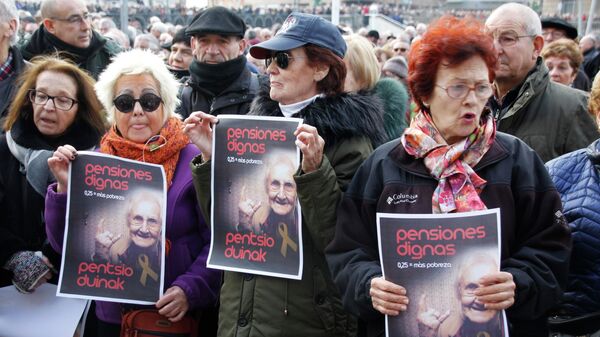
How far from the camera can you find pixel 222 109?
463cm

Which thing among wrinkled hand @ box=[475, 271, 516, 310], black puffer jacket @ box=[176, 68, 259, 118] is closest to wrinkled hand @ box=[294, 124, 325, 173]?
wrinkled hand @ box=[475, 271, 516, 310]

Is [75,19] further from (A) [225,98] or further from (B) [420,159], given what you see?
(B) [420,159]

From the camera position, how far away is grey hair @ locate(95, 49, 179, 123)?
336cm

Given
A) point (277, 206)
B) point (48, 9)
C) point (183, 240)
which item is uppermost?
point (48, 9)

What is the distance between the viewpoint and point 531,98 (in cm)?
392

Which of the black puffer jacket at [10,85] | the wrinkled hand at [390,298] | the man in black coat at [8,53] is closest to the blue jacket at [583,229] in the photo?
the wrinkled hand at [390,298]

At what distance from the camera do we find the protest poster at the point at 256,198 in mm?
2998

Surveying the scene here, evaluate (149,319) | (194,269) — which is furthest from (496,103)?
(149,319)

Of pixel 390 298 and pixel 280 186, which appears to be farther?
pixel 280 186

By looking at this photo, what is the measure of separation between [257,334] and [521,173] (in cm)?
123

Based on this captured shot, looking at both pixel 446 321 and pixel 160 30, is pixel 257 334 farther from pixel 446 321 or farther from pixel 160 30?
pixel 160 30

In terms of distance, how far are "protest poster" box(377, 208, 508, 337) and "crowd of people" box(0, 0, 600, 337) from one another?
10 mm

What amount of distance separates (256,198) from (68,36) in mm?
3330

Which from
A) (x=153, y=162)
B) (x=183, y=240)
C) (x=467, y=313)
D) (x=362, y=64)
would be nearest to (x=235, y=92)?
(x=362, y=64)
